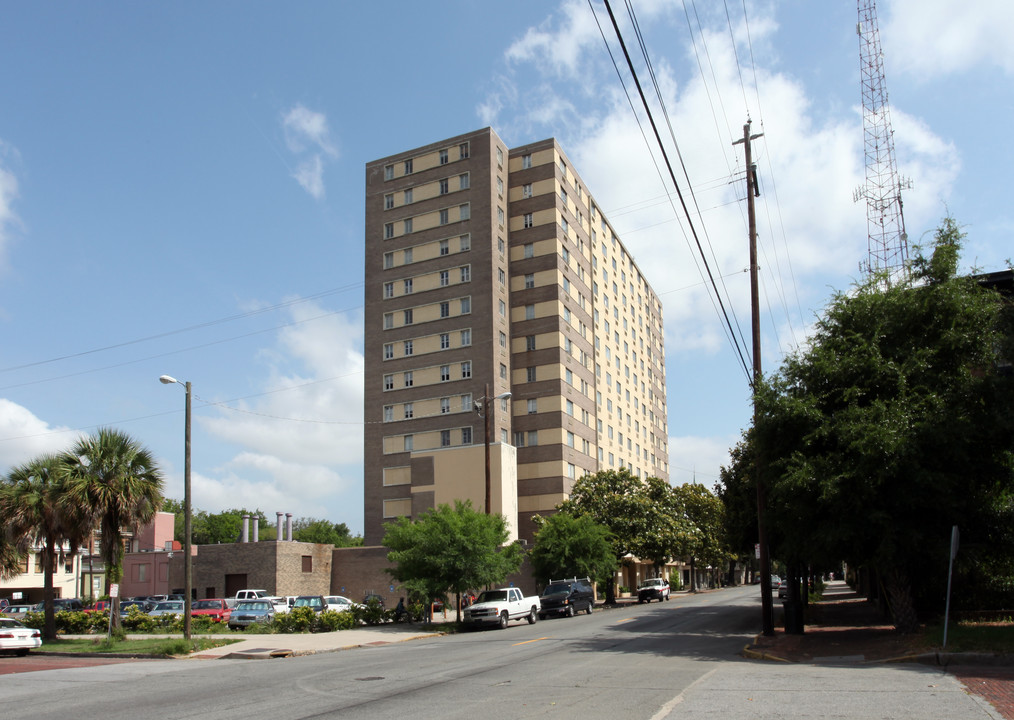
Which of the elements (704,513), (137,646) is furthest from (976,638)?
(704,513)

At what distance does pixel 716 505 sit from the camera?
2867 inches

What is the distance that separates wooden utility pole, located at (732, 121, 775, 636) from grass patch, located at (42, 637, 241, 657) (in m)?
16.9

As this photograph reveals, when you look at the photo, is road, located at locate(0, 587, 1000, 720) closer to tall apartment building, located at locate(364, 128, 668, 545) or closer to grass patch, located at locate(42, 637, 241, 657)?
grass patch, located at locate(42, 637, 241, 657)

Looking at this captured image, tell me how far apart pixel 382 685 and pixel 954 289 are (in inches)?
660

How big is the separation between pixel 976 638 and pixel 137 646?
23461 mm

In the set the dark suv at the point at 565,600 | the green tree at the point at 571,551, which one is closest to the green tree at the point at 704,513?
the green tree at the point at 571,551

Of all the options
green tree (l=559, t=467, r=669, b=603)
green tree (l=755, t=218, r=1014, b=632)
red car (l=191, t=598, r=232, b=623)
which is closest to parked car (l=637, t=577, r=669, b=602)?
green tree (l=559, t=467, r=669, b=603)

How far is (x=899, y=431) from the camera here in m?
19.3

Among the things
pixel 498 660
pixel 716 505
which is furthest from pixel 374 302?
pixel 498 660

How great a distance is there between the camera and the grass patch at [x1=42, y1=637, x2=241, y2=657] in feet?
80.8

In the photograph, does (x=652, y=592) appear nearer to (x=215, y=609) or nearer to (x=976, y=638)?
(x=215, y=609)

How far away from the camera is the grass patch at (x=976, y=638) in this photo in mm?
16844

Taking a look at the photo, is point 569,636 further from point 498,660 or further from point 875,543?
point 875,543

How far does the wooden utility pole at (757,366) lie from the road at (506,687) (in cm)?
156
